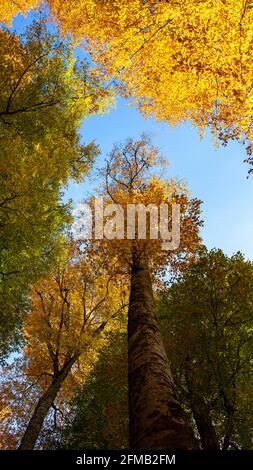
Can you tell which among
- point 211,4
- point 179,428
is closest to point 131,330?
point 179,428

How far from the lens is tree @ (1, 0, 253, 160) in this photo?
28.1ft

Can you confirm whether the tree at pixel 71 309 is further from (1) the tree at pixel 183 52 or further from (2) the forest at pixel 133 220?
(1) the tree at pixel 183 52

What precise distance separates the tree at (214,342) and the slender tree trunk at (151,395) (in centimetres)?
492

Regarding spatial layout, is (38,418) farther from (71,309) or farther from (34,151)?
(34,151)

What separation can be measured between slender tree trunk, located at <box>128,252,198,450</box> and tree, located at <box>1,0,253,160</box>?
228 inches

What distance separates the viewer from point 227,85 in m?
9.68

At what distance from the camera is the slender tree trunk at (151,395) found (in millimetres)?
3773

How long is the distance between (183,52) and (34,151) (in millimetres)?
5239

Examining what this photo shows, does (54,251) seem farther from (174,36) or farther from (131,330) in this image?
(174,36)

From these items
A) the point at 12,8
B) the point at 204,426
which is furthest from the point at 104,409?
the point at 12,8

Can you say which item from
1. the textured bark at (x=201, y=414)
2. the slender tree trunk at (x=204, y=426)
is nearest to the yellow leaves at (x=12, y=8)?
the textured bark at (x=201, y=414)

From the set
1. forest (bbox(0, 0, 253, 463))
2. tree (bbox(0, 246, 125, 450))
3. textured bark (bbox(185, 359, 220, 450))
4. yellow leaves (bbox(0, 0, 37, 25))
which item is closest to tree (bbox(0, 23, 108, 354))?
forest (bbox(0, 0, 253, 463))

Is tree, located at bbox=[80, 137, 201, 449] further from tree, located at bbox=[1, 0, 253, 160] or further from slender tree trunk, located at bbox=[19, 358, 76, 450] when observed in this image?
slender tree trunk, located at bbox=[19, 358, 76, 450]

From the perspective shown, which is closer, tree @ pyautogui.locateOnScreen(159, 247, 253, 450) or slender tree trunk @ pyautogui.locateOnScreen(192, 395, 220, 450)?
slender tree trunk @ pyautogui.locateOnScreen(192, 395, 220, 450)
